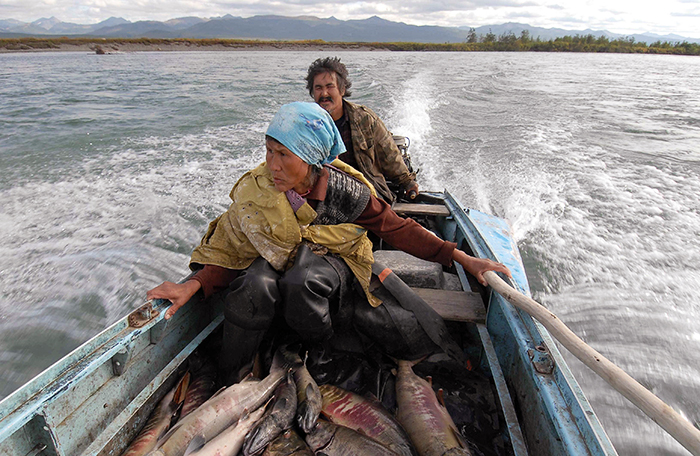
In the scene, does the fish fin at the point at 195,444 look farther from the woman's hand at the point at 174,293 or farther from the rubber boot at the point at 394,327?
the rubber boot at the point at 394,327

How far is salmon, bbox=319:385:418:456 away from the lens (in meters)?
1.87

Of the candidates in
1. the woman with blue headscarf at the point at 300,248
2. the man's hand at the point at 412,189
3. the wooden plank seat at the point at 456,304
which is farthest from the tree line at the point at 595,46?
the woman with blue headscarf at the point at 300,248

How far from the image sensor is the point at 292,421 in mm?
1924

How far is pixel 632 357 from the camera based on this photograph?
151 inches

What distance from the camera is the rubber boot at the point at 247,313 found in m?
2.02

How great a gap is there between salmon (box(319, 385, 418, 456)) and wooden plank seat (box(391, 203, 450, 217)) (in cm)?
214

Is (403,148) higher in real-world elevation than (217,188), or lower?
higher

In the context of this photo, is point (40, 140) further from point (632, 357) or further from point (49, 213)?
point (632, 357)

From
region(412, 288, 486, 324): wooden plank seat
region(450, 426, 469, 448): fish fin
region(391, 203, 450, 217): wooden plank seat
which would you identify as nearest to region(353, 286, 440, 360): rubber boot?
region(412, 288, 486, 324): wooden plank seat

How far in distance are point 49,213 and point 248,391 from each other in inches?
228

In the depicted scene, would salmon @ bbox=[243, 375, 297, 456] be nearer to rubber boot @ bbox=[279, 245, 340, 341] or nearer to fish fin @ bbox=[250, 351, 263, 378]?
fish fin @ bbox=[250, 351, 263, 378]

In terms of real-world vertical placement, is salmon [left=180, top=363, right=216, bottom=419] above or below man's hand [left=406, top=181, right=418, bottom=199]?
below

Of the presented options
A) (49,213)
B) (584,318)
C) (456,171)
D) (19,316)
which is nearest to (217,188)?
(49,213)

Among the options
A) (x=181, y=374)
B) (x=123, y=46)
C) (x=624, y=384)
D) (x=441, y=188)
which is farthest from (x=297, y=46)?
(x=624, y=384)
